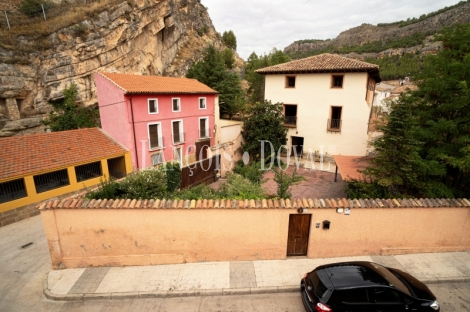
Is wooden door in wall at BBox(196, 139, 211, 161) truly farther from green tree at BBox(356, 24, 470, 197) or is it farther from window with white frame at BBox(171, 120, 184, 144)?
green tree at BBox(356, 24, 470, 197)

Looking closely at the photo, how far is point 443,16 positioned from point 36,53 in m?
109

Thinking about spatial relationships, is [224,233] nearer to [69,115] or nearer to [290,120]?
[290,120]

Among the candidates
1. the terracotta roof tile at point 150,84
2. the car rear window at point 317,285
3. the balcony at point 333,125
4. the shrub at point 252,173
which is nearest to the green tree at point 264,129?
the shrub at point 252,173

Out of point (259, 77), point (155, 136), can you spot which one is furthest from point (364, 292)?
point (259, 77)

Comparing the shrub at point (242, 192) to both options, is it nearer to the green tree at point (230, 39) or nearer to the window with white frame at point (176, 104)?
the window with white frame at point (176, 104)

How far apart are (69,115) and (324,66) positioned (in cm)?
2382

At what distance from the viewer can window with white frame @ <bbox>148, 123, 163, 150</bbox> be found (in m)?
19.2

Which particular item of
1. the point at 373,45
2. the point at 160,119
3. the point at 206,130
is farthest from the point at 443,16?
the point at 160,119

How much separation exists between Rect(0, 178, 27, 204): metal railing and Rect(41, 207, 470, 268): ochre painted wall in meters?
7.79

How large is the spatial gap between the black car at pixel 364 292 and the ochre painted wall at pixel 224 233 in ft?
5.56

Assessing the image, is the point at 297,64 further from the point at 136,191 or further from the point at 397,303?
the point at 397,303

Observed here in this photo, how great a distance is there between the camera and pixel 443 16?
76.5m

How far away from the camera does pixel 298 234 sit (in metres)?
7.21

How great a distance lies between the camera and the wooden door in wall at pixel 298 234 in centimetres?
704
